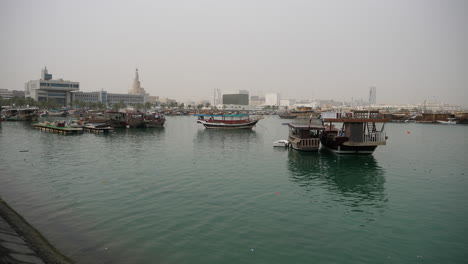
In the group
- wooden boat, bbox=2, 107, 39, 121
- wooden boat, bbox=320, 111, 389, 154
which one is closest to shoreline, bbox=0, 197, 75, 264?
wooden boat, bbox=320, 111, 389, 154

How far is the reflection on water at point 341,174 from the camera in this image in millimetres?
20828

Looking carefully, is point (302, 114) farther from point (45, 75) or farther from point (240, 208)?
point (45, 75)

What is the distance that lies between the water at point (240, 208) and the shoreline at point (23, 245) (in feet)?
1.98

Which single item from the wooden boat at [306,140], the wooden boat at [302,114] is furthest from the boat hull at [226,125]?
the wooden boat at [302,114]

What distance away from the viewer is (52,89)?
179 meters

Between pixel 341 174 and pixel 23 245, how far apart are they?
23193mm

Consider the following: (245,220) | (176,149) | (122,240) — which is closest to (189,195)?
(245,220)

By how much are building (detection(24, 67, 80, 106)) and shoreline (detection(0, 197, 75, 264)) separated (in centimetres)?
18445

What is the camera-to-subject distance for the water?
466 inches

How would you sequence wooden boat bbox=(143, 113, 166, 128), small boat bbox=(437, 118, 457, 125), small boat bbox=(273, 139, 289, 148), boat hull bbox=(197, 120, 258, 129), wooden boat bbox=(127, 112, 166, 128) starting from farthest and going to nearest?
1. small boat bbox=(437, 118, 457, 125)
2. wooden boat bbox=(143, 113, 166, 128)
3. boat hull bbox=(197, 120, 258, 129)
4. wooden boat bbox=(127, 112, 166, 128)
5. small boat bbox=(273, 139, 289, 148)

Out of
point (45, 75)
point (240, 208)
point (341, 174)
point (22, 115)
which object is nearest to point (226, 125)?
point (341, 174)

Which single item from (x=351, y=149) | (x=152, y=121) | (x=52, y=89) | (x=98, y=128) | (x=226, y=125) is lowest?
(x=351, y=149)

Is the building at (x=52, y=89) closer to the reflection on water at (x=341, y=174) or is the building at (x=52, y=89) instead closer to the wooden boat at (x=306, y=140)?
the wooden boat at (x=306, y=140)

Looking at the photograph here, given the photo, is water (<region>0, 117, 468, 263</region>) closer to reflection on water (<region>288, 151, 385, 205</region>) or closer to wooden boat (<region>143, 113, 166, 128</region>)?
reflection on water (<region>288, 151, 385, 205</region>)
